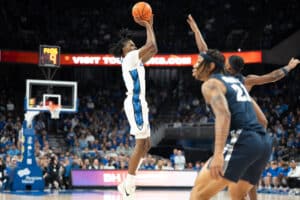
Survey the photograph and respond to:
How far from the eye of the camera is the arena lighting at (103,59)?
84.3ft

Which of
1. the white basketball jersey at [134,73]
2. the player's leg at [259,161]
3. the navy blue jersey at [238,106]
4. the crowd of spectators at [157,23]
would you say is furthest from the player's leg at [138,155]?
the crowd of spectators at [157,23]

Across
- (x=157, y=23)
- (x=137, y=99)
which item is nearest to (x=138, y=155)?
(x=137, y=99)

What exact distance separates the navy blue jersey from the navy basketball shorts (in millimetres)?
59

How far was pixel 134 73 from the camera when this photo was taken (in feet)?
25.5

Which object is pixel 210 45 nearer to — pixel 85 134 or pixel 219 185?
pixel 85 134

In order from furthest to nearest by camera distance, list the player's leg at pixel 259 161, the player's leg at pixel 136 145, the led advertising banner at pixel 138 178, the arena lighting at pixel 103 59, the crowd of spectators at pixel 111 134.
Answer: the arena lighting at pixel 103 59 < the crowd of spectators at pixel 111 134 < the led advertising banner at pixel 138 178 < the player's leg at pixel 136 145 < the player's leg at pixel 259 161

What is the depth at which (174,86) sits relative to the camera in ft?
93.2

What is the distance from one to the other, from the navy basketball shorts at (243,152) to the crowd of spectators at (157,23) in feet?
68.5

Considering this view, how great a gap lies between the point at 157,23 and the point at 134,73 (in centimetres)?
2097

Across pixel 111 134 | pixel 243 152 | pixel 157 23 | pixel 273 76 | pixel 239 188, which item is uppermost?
pixel 157 23

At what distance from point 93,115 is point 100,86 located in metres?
2.95

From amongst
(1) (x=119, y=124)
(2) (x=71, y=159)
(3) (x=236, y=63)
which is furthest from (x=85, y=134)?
(3) (x=236, y=63)

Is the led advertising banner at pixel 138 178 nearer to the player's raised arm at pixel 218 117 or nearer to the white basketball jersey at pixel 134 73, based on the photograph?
the white basketball jersey at pixel 134 73

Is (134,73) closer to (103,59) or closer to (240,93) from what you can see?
(240,93)
